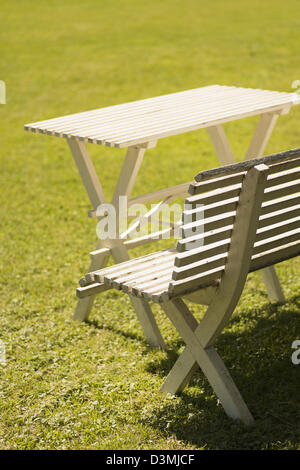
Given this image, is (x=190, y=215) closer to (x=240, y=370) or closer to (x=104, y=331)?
(x=240, y=370)

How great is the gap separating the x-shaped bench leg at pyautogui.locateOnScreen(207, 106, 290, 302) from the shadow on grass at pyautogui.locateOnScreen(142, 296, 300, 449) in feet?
1.08

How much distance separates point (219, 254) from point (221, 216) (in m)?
0.22

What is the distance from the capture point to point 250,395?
144 inches

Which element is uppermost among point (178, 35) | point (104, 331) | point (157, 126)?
point (178, 35)

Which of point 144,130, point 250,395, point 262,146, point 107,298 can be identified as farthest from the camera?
point 107,298

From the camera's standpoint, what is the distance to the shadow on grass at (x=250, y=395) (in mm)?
3297

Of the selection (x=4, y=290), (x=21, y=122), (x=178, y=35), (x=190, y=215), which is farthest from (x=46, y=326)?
(x=178, y=35)

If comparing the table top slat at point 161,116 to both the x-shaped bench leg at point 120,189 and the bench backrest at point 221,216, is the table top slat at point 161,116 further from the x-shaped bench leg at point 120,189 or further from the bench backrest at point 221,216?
the bench backrest at point 221,216

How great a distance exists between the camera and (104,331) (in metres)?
4.61

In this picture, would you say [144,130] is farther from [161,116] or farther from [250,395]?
[250,395]

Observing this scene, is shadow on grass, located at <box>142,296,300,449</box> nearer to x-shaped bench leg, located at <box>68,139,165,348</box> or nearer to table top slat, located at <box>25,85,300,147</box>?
x-shaped bench leg, located at <box>68,139,165,348</box>

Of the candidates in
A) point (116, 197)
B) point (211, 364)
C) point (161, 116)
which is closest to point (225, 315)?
point (211, 364)

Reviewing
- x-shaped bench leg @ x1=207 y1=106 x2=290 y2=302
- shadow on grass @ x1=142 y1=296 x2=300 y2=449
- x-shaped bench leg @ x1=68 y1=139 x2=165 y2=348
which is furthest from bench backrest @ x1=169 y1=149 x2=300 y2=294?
x-shaped bench leg @ x1=207 y1=106 x2=290 y2=302
